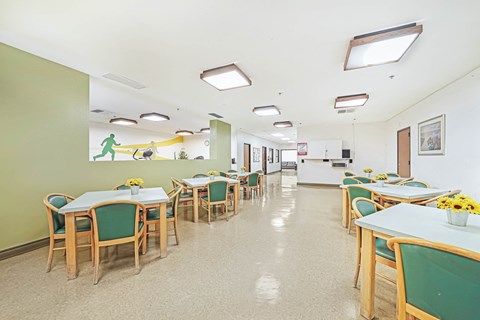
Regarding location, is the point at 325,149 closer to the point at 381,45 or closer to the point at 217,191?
the point at 217,191

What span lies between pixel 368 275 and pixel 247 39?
8.85ft

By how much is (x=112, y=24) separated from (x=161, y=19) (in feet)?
1.90

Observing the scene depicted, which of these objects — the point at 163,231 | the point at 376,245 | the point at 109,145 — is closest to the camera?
the point at 376,245

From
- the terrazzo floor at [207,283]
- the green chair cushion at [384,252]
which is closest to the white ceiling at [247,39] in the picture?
the green chair cushion at [384,252]

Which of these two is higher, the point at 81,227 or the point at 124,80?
the point at 124,80

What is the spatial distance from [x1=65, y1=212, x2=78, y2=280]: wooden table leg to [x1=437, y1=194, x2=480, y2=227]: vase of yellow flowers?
340cm

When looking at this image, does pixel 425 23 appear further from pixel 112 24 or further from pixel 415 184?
pixel 112 24

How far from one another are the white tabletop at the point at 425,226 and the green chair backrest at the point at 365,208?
19 centimetres

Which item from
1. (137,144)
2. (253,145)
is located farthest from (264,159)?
(137,144)

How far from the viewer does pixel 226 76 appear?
3.07 meters

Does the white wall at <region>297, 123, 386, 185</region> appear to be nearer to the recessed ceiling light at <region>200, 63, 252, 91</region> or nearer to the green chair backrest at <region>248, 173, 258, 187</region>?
the green chair backrest at <region>248, 173, 258, 187</region>

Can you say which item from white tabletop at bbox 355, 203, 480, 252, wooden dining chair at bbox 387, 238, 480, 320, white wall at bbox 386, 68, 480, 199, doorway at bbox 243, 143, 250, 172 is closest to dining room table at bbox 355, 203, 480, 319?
white tabletop at bbox 355, 203, 480, 252

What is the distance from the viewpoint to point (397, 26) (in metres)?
2.04

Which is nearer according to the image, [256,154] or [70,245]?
[70,245]
